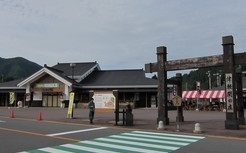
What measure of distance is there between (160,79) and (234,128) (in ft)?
17.7

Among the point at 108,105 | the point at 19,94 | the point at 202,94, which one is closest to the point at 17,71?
the point at 19,94

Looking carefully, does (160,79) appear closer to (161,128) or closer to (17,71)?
(161,128)

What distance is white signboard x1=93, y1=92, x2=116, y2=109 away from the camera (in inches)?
873

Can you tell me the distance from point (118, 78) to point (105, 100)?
2869 centimetres

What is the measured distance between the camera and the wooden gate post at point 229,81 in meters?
16.1

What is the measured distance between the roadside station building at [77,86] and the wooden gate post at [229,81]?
28.6m

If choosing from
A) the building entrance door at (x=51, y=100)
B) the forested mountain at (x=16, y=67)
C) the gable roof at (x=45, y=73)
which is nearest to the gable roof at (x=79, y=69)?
the gable roof at (x=45, y=73)

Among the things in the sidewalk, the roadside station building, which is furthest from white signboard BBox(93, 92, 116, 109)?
the roadside station building

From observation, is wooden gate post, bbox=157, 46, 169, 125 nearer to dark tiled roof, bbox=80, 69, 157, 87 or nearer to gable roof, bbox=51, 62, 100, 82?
dark tiled roof, bbox=80, 69, 157, 87

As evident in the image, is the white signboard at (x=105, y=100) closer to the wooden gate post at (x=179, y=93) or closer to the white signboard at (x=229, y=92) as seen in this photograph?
the wooden gate post at (x=179, y=93)

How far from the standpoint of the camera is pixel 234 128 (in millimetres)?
15906

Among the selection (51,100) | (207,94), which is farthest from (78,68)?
(207,94)

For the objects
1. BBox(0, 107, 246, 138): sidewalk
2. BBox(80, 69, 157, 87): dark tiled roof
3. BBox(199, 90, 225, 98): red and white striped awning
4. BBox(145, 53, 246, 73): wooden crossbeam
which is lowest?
BBox(0, 107, 246, 138): sidewalk

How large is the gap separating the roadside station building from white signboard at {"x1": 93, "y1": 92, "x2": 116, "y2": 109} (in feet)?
72.4
